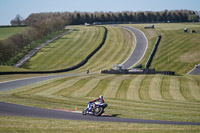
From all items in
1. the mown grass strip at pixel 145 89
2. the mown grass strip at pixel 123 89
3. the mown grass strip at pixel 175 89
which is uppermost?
the mown grass strip at pixel 123 89

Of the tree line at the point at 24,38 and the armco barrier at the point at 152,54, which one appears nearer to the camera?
the armco barrier at the point at 152,54

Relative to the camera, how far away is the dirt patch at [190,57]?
88262 millimetres

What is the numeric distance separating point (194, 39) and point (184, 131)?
95802 mm

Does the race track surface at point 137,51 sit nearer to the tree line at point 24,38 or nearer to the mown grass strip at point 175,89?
the mown grass strip at point 175,89

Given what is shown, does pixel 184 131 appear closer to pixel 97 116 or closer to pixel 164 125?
pixel 164 125

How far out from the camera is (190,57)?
299ft

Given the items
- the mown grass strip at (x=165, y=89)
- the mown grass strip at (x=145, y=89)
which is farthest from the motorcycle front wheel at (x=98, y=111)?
the mown grass strip at (x=165, y=89)

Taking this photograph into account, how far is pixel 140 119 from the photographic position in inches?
888

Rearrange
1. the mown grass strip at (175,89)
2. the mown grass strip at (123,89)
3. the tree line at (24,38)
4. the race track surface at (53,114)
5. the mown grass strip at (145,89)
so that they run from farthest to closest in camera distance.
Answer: the tree line at (24,38) → the mown grass strip at (175,89) → the mown grass strip at (123,89) → the mown grass strip at (145,89) → the race track surface at (53,114)

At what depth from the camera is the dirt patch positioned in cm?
8826

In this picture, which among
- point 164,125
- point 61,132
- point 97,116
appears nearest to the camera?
point 61,132

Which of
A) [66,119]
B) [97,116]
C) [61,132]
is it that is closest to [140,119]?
[97,116]

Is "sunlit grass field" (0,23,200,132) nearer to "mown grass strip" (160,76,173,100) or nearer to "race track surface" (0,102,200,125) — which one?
"mown grass strip" (160,76,173,100)

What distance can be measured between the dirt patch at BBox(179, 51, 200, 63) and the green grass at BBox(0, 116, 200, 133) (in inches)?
2825
